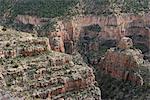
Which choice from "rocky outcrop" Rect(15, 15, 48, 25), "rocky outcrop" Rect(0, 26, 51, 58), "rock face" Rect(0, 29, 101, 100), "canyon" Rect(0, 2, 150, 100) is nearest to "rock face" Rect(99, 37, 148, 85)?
"canyon" Rect(0, 2, 150, 100)

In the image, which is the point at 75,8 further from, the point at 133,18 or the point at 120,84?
the point at 120,84

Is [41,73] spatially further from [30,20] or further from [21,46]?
[30,20]

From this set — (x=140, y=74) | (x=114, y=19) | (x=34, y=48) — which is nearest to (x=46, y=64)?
(x=34, y=48)

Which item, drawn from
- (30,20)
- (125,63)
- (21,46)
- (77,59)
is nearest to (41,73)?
(21,46)

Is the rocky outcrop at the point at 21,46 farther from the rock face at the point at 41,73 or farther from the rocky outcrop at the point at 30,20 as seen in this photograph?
the rocky outcrop at the point at 30,20

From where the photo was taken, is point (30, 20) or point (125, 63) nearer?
point (125, 63)

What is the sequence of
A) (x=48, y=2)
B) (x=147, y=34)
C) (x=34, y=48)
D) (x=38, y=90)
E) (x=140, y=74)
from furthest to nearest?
(x=48, y=2), (x=147, y=34), (x=140, y=74), (x=34, y=48), (x=38, y=90)
